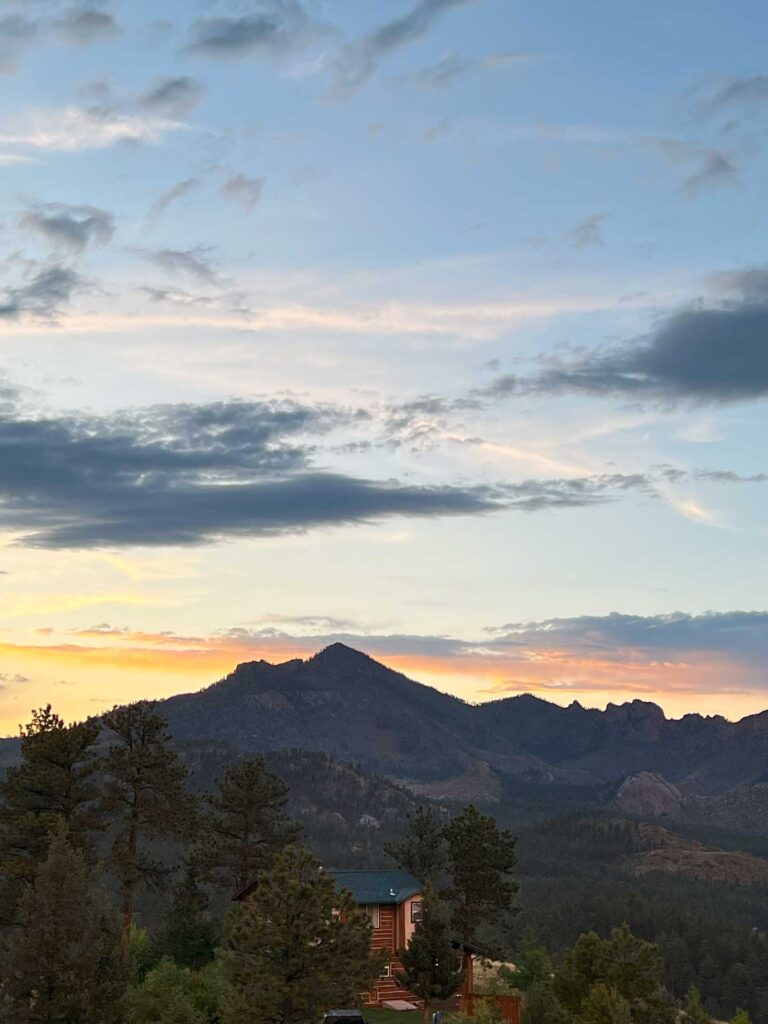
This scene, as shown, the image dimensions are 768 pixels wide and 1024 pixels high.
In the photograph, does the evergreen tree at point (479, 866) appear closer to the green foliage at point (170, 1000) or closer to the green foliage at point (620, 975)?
the green foliage at point (170, 1000)

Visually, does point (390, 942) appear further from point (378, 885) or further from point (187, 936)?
point (187, 936)

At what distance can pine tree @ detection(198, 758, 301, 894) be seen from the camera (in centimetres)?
8369

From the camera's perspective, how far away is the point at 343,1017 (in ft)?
184

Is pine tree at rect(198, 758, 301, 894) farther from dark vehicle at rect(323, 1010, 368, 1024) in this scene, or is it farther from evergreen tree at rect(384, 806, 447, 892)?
dark vehicle at rect(323, 1010, 368, 1024)

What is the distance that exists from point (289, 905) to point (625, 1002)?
42.6 feet

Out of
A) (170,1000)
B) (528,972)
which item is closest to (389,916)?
(528,972)

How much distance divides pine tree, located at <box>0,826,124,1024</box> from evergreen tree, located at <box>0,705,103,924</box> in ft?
50.9

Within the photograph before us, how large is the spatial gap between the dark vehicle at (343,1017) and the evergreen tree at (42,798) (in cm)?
1889

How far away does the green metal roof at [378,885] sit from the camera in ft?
248

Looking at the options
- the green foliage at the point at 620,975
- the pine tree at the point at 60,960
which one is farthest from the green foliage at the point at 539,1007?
the pine tree at the point at 60,960

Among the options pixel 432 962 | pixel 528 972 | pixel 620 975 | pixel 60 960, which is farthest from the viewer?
pixel 528 972

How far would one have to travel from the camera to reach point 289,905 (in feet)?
155

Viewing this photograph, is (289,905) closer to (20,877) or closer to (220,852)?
(20,877)

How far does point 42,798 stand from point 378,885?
2157 cm
